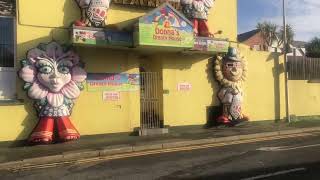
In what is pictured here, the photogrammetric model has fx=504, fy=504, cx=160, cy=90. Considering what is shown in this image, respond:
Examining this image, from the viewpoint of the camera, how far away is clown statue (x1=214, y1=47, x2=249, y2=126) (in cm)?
1923

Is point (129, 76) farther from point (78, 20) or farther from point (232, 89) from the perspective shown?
point (232, 89)

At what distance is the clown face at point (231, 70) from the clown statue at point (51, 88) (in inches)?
249

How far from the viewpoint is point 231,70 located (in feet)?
63.5

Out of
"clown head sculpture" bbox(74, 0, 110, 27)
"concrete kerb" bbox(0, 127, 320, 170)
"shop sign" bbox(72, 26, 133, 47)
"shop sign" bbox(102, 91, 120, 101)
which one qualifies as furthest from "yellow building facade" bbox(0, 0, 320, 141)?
"concrete kerb" bbox(0, 127, 320, 170)

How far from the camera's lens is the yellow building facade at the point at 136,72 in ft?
49.8

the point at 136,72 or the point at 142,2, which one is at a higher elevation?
the point at 142,2

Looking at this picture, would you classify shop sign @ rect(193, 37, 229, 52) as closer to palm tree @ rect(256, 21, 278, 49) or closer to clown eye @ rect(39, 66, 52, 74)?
clown eye @ rect(39, 66, 52, 74)

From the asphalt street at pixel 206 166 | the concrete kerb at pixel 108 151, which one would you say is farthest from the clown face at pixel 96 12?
the asphalt street at pixel 206 166

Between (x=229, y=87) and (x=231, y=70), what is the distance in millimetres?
659

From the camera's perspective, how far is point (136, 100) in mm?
17375

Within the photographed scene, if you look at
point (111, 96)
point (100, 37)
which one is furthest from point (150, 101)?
point (100, 37)

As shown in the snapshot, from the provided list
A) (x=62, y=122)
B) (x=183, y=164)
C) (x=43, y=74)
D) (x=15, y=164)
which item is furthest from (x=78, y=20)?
(x=183, y=164)

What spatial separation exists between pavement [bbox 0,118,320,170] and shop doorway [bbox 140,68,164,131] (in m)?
0.68

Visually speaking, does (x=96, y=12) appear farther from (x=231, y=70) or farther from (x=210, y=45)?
(x=231, y=70)
